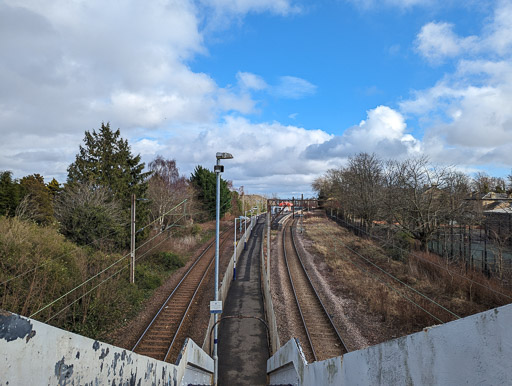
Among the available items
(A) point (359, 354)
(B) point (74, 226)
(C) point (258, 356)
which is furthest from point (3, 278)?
(A) point (359, 354)

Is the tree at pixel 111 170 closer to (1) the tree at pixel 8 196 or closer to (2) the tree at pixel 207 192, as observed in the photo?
(1) the tree at pixel 8 196

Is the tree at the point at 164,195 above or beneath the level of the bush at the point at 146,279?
above

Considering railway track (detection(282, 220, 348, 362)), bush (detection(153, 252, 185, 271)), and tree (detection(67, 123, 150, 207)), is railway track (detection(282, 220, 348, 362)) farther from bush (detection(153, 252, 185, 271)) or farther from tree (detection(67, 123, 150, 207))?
tree (detection(67, 123, 150, 207))

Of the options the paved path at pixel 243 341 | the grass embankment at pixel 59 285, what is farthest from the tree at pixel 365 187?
the grass embankment at pixel 59 285

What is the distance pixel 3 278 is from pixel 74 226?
9.26 metres

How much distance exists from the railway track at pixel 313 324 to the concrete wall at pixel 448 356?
11262mm

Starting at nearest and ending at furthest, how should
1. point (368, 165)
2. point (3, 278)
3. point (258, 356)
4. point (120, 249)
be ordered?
point (3, 278) < point (258, 356) < point (120, 249) < point (368, 165)

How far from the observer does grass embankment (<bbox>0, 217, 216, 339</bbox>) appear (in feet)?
38.7

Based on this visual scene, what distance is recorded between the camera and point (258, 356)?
543 inches

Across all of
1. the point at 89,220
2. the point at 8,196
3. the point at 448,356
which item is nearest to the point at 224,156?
the point at 448,356

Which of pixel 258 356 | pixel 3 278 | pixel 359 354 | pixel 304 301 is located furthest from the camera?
pixel 304 301

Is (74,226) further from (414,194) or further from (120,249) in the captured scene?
(414,194)

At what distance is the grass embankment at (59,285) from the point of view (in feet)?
38.7

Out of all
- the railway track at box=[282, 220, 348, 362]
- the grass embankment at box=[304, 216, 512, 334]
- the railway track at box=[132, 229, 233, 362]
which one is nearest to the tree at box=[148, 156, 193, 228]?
the railway track at box=[132, 229, 233, 362]
